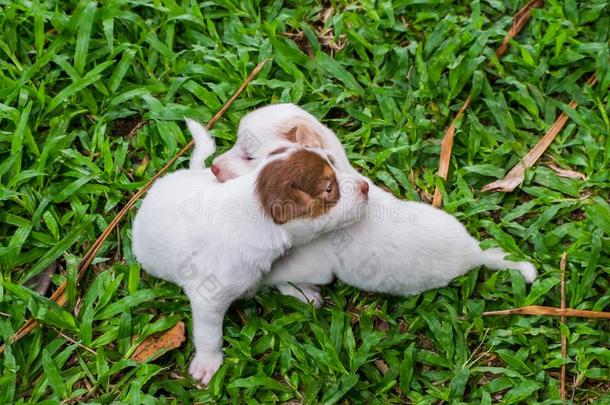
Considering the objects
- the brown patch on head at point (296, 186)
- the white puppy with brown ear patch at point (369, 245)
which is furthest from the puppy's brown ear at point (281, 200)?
the white puppy with brown ear patch at point (369, 245)

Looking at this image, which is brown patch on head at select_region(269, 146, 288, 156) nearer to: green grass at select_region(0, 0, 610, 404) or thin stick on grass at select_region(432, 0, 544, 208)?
green grass at select_region(0, 0, 610, 404)

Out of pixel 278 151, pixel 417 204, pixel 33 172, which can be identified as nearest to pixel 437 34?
pixel 417 204

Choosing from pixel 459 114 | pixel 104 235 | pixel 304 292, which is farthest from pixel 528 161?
pixel 104 235

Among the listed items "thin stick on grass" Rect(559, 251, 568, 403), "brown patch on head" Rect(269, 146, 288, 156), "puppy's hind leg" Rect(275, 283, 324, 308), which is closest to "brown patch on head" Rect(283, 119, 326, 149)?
"brown patch on head" Rect(269, 146, 288, 156)

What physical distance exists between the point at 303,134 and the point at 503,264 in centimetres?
163

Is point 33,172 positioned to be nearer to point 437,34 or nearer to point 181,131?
point 181,131

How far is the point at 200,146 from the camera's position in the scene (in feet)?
19.0

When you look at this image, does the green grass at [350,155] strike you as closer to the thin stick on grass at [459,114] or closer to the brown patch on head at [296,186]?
the thin stick on grass at [459,114]

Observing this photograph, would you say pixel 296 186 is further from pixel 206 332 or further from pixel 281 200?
pixel 206 332

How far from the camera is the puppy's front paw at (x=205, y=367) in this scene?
17.3ft

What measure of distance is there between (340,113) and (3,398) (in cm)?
316

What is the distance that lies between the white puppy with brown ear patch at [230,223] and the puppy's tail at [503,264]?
116 cm

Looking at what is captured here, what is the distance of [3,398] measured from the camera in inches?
200

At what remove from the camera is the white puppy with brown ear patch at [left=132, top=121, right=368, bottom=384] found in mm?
4613
